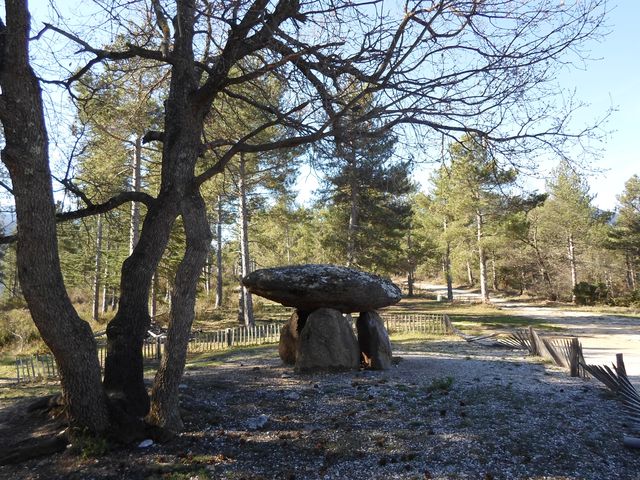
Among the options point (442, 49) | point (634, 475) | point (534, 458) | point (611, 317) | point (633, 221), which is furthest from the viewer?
point (633, 221)

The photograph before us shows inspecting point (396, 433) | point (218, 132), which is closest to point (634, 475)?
point (396, 433)

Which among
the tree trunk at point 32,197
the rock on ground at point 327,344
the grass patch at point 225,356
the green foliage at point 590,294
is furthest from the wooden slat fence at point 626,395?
the green foliage at point 590,294

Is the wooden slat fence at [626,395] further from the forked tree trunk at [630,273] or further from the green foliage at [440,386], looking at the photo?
the forked tree trunk at [630,273]

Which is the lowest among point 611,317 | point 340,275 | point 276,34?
point 611,317

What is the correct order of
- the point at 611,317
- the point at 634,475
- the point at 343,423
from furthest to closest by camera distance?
the point at 611,317
the point at 343,423
the point at 634,475

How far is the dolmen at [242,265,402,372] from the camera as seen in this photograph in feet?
30.5

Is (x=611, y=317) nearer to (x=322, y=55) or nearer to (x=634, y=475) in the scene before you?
(x=634, y=475)

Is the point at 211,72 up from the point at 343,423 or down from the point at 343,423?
up

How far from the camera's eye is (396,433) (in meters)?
5.47

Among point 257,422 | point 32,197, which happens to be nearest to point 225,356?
point 257,422

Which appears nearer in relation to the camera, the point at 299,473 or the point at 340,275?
the point at 299,473

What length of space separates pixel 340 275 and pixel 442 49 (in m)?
5.33

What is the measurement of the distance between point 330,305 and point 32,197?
630 centimetres

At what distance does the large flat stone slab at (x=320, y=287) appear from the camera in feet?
31.0
